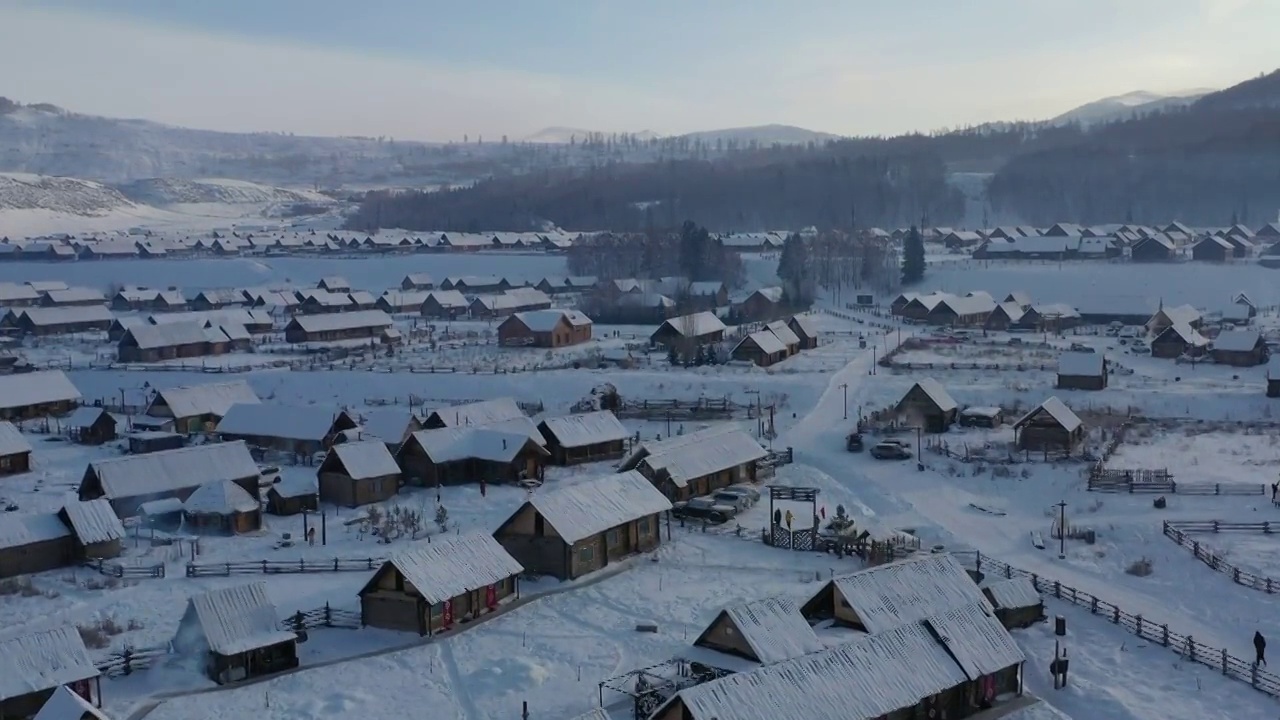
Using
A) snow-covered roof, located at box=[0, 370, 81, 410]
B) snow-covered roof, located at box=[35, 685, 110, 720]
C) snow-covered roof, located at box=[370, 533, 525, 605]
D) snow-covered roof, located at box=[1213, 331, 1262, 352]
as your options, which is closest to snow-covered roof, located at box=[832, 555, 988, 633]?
snow-covered roof, located at box=[370, 533, 525, 605]

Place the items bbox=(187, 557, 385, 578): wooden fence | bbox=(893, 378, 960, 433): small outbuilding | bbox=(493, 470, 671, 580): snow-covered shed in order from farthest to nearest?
bbox=(893, 378, 960, 433): small outbuilding
bbox=(187, 557, 385, 578): wooden fence
bbox=(493, 470, 671, 580): snow-covered shed

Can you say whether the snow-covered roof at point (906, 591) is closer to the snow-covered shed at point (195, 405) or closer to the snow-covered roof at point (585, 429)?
the snow-covered roof at point (585, 429)

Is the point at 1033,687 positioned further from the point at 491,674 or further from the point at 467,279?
the point at 467,279

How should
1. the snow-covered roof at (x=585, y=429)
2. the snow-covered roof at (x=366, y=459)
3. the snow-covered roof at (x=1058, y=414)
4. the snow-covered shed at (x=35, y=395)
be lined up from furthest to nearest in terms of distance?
the snow-covered shed at (x=35, y=395)
the snow-covered roof at (x=585, y=429)
the snow-covered roof at (x=1058, y=414)
the snow-covered roof at (x=366, y=459)

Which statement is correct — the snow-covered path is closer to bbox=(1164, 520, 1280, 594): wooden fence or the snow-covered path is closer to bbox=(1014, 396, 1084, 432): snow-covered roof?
bbox=(1164, 520, 1280, 594): wooden fence

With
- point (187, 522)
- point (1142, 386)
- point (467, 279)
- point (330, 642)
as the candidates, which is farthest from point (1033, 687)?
point (467, 279)

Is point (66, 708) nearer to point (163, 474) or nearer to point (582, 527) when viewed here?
point (582, 527)

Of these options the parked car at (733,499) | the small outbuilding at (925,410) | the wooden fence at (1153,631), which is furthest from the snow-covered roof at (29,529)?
the small outbuilding at (925,410)
